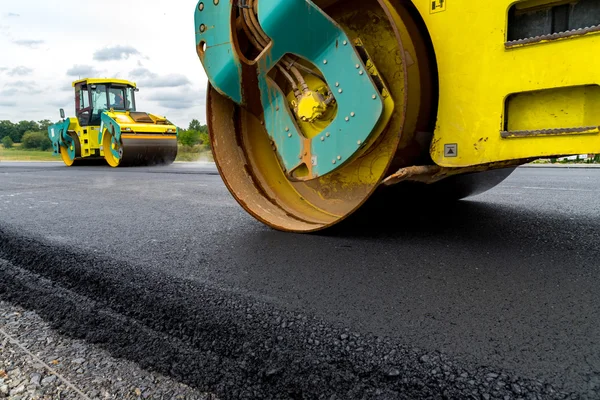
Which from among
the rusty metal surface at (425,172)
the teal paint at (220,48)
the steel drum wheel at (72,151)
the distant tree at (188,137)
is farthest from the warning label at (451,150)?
the distant tree at (188,137)

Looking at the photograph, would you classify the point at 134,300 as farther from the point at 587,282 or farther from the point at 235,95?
the point at 587,282

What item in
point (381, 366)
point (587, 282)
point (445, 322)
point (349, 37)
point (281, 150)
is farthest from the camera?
point (281, 150)

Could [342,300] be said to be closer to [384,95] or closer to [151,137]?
Answer: [384,95]

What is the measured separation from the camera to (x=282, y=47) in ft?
8.48

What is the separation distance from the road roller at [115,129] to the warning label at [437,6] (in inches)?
424

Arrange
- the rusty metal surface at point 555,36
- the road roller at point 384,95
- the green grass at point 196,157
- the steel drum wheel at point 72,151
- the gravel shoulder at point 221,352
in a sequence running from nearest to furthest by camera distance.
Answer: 1. the gravel shoulder at point 221,352
2. the rusty metal surface at point 555,36
3. the road roller at point 384,95
4. the steel drum wheel at point 72,151
5. the green grass at point 196,157

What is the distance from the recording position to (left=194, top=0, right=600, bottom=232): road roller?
5.81ft

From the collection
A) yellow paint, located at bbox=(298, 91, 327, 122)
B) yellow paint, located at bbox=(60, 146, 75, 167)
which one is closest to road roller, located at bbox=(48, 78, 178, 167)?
yellow paint, located at bbox=(60, 146, 75, 167)

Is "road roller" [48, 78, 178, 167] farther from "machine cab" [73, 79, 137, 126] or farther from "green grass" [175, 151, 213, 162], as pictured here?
"green grass" [175, 151, 213, 162]

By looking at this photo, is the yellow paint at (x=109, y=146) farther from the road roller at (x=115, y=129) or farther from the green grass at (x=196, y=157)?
the green grass at (x=196, y=157)

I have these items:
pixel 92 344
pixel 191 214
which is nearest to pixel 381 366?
pixel 92 344

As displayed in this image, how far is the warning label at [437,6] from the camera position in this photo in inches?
78.4

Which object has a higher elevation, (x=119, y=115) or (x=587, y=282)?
(x=119, y=115)

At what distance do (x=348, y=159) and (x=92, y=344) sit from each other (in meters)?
1.47
